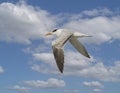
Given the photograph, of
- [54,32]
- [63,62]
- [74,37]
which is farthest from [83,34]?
[63,62]

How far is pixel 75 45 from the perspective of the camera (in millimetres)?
36125

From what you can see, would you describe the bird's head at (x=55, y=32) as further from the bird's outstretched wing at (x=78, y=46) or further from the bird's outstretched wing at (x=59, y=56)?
the bird's outstretched wing at (x=59, y=56)

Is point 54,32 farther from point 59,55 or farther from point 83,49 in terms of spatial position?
point 59,55

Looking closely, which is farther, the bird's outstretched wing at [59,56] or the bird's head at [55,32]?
the bird's head at [55,32]

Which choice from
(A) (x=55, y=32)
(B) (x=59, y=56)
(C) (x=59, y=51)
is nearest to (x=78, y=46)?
(A) (x=55, y=32)

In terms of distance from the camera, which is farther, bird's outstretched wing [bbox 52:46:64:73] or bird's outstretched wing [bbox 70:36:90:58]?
bird's outstretched wing [bbox 70:36:90:58]

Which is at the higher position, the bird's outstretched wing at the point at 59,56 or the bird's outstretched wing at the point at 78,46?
the bird's outstretched wing at the point at 78,46

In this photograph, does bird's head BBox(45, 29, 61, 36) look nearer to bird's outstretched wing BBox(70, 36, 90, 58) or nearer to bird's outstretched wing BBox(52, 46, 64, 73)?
bird's outstretched wing BBox(70, 36, 90, 58)

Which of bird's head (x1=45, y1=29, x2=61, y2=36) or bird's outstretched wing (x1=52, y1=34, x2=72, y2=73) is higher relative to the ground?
bird's head (x1=45, y1=29, x2=61, y2=36)

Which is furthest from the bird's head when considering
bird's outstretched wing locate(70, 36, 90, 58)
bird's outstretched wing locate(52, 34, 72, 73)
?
bird's outstretched wing locate(52, 34, 72, 73)

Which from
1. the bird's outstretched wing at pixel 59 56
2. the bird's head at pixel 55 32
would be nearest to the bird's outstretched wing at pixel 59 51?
the bird's outstretched wing at pixel 59 56

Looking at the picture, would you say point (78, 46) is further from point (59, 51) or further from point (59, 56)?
point (59, 56)

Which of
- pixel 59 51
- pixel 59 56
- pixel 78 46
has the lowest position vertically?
pixel 59 56

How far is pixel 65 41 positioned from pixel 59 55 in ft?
5.29
